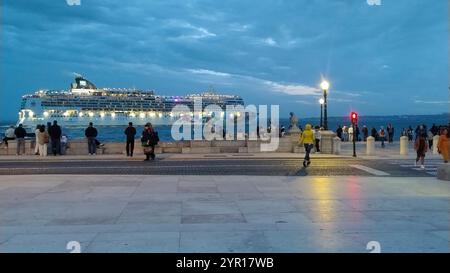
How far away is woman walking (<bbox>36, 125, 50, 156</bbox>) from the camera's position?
24.2m

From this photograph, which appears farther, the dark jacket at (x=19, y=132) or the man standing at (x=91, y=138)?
the dark jacket at (x=19, y=132)

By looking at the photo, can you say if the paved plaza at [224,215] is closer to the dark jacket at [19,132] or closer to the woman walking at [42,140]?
the woman walking at [42,140]

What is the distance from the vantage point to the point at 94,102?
337ft

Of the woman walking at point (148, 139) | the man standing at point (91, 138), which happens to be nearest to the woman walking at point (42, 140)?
the man standing at point (91, 138)

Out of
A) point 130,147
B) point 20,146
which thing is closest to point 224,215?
point 130,147

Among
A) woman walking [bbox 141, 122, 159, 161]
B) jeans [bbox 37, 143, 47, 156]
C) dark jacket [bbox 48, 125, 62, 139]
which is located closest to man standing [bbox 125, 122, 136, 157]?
woman walking [bbox 141, 122, 159, 161]

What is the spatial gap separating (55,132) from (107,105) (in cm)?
8058

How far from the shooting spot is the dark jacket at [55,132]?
24359mm

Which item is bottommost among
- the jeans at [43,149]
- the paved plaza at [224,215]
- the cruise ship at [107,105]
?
the paved plaza at [224,215]

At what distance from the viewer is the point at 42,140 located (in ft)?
79.6

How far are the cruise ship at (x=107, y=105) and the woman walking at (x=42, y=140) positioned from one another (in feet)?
240

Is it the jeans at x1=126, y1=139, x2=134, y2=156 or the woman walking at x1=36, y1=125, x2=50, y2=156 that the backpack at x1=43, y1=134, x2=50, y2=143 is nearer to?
the woman walking at x1=36, y1=125, x2=50, y2=156
